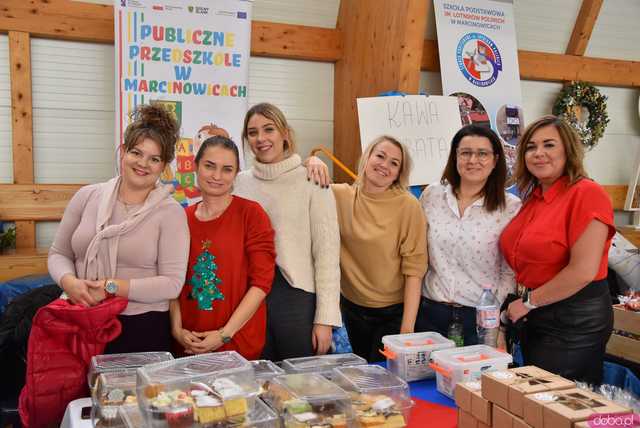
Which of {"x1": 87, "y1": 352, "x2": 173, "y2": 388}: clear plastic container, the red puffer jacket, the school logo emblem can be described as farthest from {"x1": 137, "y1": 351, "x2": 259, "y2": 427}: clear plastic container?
the school logo emblem

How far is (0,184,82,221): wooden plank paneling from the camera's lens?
3684mm

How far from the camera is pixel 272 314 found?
80.8 inches

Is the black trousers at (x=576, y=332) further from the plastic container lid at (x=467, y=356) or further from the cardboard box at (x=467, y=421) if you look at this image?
the cardboard box at (x=467, y=421)

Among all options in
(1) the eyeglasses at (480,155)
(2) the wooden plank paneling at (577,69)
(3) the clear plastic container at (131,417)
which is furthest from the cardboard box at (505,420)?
(2) the wooden plank paneling at (577,69)

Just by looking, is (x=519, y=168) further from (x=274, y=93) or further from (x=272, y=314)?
(x=274, y=93)

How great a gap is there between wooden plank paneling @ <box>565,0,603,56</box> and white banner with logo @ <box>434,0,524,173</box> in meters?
0.89

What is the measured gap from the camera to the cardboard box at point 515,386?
1.15 m

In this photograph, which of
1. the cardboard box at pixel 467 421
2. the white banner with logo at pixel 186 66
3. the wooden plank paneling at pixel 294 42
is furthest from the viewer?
the wooden plank paneling at pixel 294 42

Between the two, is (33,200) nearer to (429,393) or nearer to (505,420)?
(429,393)

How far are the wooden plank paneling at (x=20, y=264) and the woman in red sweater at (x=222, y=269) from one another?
7.01ft

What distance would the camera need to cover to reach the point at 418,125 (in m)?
4.06

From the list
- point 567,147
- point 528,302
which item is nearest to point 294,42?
point 567,147

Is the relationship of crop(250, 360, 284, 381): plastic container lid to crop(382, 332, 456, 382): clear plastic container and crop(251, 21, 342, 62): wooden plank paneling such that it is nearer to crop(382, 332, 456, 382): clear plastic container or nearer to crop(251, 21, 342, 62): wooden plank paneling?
crop(382, 332, 456, 382): clear plastic container

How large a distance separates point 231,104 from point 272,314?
202cm
